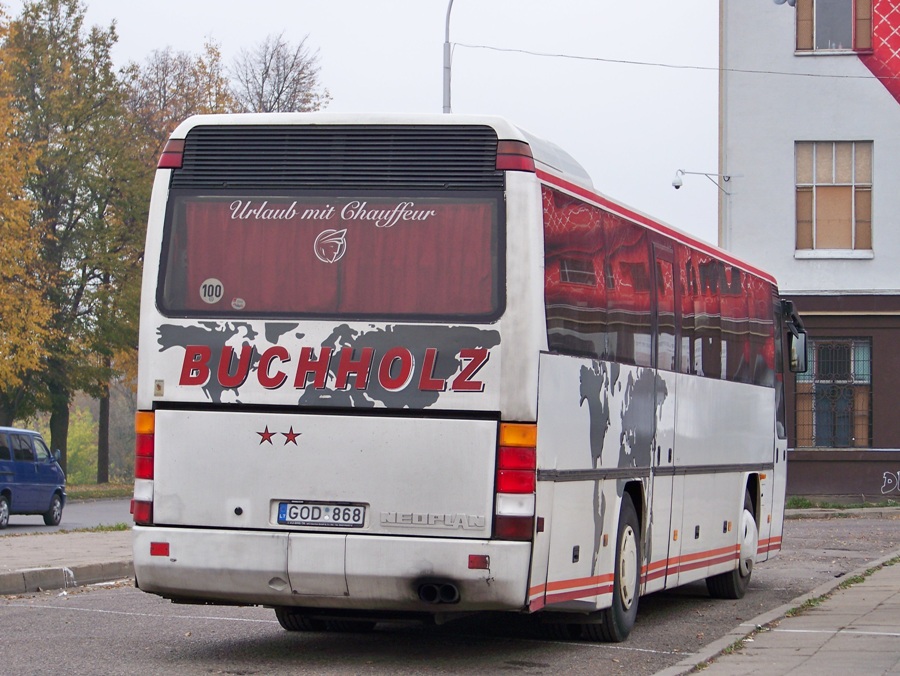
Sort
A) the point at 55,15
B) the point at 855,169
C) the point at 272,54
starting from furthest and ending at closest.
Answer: the point at 272,54, the point at 55,15, the point at 855,169

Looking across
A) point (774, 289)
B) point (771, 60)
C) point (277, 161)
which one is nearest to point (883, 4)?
point (771, 60)

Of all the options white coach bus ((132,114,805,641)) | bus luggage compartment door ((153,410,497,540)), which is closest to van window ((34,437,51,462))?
white coach bus ((132,114,805,641))

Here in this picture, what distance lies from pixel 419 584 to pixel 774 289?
365 inches

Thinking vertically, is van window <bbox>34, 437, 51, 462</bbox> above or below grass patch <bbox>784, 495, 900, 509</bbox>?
above

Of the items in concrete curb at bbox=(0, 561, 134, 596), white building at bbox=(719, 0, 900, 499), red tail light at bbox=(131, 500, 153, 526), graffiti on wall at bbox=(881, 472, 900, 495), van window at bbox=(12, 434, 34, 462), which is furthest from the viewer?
white building at bbox=(719, 0, 900, 499)

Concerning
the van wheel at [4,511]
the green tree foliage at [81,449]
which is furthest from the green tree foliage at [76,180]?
the green tree foliage at [81,449]

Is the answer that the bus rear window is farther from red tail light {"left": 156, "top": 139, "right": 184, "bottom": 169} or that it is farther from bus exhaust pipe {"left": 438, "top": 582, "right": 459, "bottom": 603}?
bus exhaust pipe {"left": 438, "top": 582, "right": 459, "bottom": 603}

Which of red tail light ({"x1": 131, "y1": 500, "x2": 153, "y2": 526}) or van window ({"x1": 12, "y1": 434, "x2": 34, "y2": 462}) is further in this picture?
van window ({"x1": 12, "y1": 434, "x2": 34, "y2": 462})

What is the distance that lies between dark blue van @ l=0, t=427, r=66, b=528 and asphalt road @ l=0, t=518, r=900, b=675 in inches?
524

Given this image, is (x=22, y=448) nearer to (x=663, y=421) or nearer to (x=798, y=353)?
(x=798, y=353)

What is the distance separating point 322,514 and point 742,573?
23.6 ft

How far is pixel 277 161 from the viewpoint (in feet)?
32.7

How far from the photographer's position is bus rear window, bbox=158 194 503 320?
31.5 ft

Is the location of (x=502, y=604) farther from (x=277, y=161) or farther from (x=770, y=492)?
(x=770, y=492)
